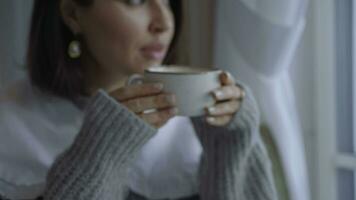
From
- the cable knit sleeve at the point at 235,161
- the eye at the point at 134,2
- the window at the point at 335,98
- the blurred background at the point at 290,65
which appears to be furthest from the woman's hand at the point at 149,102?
the window at the point at 335,98

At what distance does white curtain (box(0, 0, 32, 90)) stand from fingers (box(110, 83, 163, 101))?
0.49 m

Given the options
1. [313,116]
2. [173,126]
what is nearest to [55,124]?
[173,126]

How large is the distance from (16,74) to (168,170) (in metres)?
0.40

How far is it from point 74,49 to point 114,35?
3.9 inches

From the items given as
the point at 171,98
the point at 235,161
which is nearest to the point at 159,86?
the point at 171,98

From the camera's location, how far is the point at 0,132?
30.8 inches

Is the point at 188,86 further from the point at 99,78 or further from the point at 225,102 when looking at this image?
the point at 99,78

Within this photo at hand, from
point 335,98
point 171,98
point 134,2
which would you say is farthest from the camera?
point 335,98

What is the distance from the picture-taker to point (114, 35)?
78cm

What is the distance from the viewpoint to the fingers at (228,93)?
579mm

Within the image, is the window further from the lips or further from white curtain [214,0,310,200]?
the lips

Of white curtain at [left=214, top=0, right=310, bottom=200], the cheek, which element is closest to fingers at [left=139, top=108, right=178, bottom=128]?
the cheek

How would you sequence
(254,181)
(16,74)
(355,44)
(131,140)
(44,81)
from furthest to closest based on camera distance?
(355,44) → (16,74) → (44,81) → (254,181) → (131,140)

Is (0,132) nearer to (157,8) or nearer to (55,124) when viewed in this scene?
(55,124)
